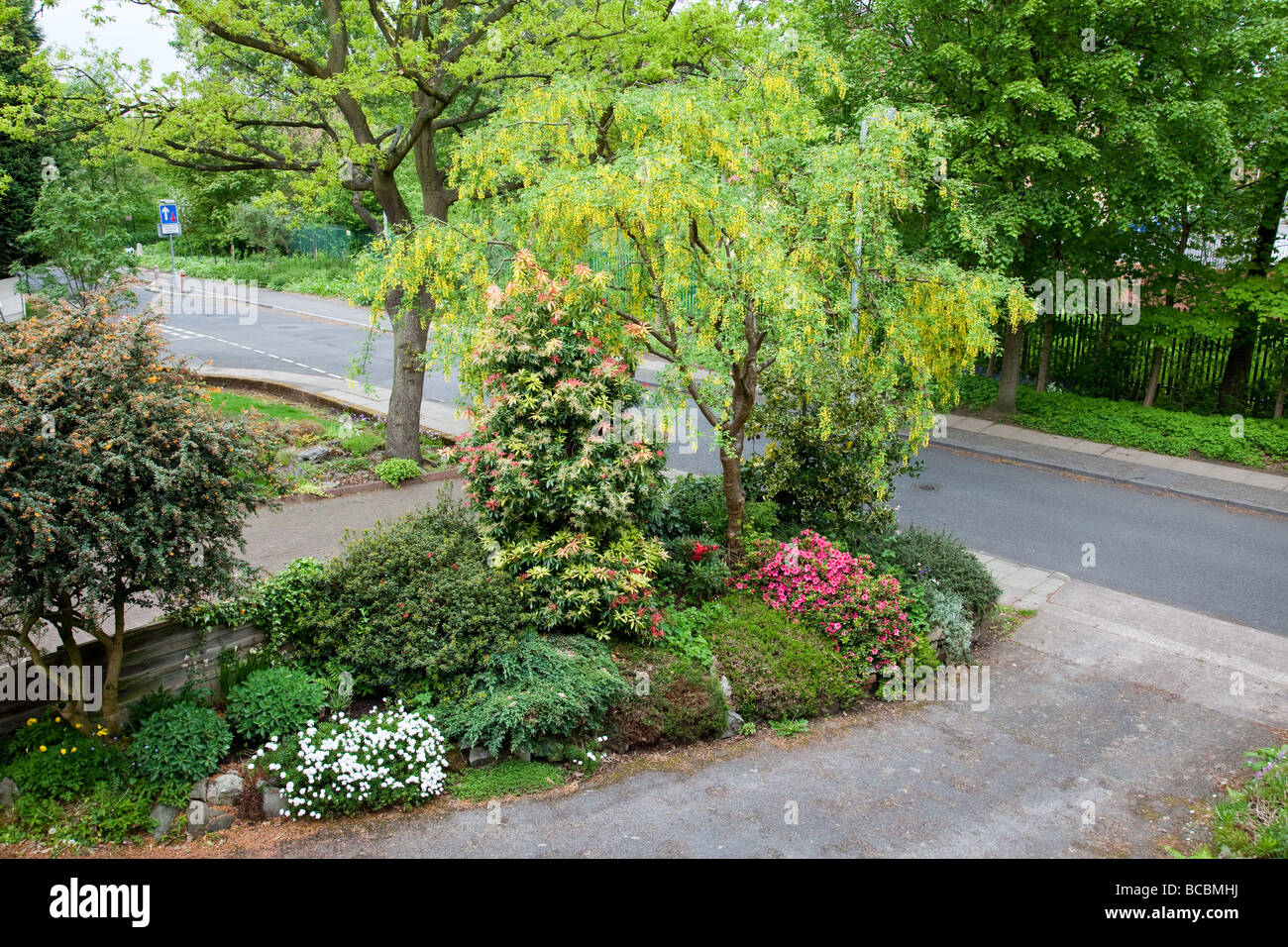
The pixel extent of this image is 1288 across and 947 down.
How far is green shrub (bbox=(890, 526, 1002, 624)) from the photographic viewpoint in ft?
37.0

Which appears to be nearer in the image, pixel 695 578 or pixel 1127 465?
pixel 695 578

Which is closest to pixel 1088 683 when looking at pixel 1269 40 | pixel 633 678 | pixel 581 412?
pixel 633 678

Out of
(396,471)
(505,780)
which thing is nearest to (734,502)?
(505,780)

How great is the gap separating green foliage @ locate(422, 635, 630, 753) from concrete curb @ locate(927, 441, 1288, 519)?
40.9 feet

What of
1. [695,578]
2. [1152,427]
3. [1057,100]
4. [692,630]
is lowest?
[692,630]

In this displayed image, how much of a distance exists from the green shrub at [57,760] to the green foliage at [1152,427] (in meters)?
18.3

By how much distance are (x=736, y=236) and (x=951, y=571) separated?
15.6 ft

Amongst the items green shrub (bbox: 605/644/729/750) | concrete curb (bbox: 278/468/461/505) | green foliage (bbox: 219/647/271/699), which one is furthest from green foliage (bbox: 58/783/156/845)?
concrete curb (bbox: 278/468/461/505)

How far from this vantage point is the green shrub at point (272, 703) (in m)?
7.95

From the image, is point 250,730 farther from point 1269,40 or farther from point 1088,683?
point 1269,40

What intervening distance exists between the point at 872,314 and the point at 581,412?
3490 millimetres

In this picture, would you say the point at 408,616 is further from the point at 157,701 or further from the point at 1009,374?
the point at 1009,374

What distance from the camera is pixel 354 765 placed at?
748 cm

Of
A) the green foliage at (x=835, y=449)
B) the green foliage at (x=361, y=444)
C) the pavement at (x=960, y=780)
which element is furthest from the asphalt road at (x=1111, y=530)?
the green foliage at (x=835, y=449)
